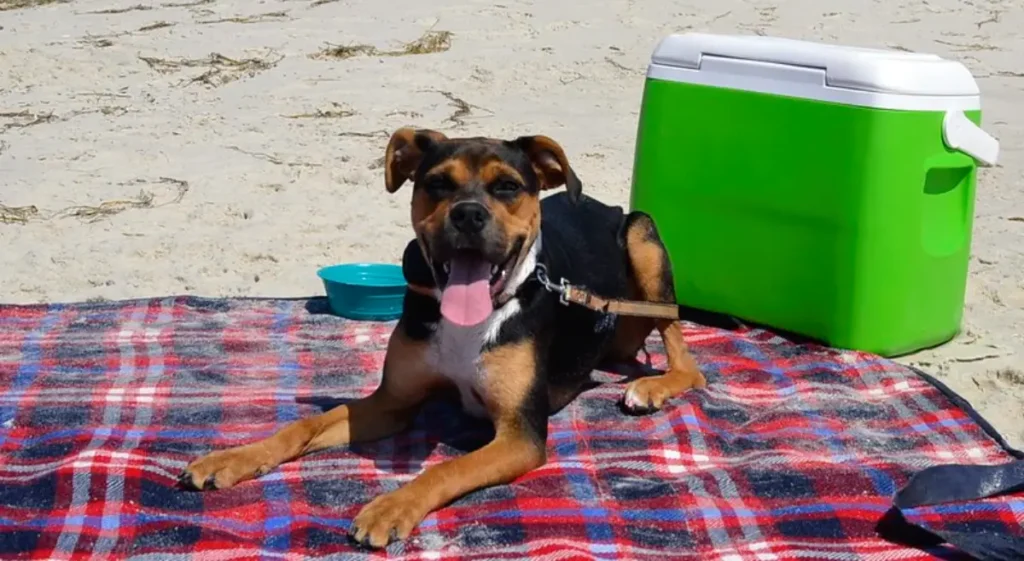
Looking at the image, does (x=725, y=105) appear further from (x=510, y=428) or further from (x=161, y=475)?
(x=161, y=475)

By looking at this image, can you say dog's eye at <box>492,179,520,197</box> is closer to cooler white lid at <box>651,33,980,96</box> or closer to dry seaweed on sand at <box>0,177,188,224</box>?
cooler white lid at <box>651,33,980,96</box>

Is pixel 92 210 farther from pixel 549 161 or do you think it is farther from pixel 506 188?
pixel 506 188

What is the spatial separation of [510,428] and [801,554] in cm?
113

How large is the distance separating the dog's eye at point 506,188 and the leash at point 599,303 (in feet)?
1.24

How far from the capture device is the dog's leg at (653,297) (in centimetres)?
556

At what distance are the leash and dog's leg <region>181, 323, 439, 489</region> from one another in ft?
1.78

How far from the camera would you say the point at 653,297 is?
5738 mm

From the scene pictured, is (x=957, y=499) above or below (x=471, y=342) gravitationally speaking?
below

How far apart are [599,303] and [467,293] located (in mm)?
819

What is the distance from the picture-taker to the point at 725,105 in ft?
20.7

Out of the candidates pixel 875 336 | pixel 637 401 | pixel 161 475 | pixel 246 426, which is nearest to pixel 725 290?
pixel 875 336

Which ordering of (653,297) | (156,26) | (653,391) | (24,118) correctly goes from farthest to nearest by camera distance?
(156,26)
(24,118)
(653,297)
(653,391)

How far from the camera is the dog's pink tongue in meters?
4.38

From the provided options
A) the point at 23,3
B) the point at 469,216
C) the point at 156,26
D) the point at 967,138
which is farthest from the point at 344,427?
the point at 23,3
